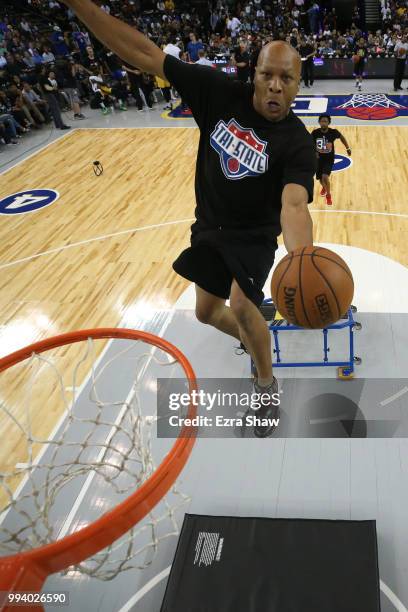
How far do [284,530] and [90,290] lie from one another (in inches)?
147

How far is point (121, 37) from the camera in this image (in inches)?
107

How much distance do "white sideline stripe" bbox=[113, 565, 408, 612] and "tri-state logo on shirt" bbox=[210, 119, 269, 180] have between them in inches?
93.8

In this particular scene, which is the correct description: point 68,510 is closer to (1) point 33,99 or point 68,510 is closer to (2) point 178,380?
(2) point 178,380

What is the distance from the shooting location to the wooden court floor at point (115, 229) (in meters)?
5.34

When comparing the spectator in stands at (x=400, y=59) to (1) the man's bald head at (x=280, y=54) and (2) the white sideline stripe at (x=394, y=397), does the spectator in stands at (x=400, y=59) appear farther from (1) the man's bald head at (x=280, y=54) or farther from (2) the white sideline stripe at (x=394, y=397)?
(1) the man's bald head at (x=280, y=54)

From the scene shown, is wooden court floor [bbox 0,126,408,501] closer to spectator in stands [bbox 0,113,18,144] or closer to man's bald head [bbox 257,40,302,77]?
spectator in stands [bbox 0,113,18,144]

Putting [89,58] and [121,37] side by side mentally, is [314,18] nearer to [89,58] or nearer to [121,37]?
[89,58]

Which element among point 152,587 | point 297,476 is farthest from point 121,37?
point 152,587

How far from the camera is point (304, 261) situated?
2.10m

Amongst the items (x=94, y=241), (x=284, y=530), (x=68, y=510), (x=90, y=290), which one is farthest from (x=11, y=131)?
(x=284, y=530)

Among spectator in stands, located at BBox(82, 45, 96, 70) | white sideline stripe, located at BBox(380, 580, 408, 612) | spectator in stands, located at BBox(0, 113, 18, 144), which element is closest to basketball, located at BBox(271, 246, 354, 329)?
white sideline stripe, located at BBox(380, 580, 408, 612)

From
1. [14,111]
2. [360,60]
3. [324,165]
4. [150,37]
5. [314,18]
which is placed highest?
[150,37]

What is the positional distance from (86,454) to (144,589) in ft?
3.77

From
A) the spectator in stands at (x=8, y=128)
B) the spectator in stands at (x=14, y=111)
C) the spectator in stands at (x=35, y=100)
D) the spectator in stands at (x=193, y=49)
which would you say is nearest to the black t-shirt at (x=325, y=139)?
the spectator in stands at (x=8, y=128)
